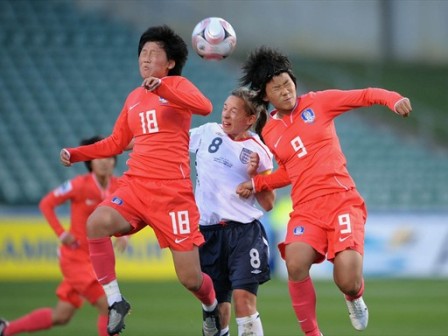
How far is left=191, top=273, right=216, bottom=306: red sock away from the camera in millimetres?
8633

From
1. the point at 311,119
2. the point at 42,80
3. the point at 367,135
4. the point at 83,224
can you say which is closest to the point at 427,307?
the point at 83,224

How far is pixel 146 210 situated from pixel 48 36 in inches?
676

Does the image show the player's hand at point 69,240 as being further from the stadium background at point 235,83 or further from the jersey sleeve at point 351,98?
the stadium background at point 235,83

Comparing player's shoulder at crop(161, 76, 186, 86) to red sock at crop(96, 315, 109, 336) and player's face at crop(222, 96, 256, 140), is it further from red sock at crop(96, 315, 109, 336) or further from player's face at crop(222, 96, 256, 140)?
red sock at crop(96, 315, 109, 336)

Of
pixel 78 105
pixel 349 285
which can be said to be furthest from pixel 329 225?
pixel 78 105

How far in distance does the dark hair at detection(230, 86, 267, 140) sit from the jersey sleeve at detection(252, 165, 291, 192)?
0.45 m

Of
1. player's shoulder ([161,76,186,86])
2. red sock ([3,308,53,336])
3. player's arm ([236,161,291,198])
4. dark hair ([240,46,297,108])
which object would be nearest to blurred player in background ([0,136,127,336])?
red sock ([3,308,53,336])

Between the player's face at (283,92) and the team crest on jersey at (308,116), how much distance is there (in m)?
0.11

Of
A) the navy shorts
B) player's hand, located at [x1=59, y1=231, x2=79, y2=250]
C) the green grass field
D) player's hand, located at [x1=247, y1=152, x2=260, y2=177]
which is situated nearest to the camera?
the navy shorts

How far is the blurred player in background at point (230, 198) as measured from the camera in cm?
903

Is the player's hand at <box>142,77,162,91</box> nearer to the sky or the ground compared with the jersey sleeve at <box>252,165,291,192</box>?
nearer to the sky

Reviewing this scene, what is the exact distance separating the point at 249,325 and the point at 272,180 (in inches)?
47.4

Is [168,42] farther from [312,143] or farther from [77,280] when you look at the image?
[77,280]

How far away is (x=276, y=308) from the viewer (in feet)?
46.5
